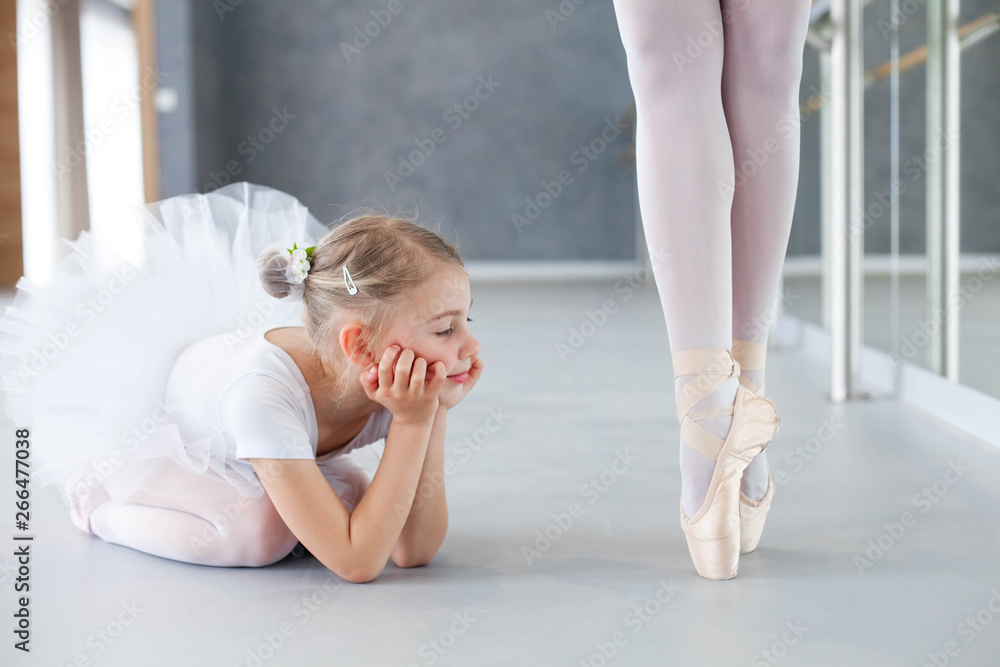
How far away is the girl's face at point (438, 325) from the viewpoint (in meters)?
0.79

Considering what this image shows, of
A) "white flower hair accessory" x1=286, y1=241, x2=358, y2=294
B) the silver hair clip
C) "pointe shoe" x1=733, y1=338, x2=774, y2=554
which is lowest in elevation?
"pointe shoe" x1=733, y1=338, x2=774, y2=554

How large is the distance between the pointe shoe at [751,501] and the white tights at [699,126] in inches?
3.4

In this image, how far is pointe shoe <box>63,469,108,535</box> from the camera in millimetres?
951

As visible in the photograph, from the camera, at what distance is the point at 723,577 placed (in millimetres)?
782

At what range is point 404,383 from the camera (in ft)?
2.53

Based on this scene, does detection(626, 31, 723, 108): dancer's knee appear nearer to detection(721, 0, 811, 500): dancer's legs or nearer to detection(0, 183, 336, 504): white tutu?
detection(721, 0, 811, 500): dancer's legs

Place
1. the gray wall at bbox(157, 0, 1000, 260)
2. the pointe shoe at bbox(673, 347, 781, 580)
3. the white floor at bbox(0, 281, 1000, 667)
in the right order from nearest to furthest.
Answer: the white floor at bbox(0, 281, 1000, 667), the pointe shoe at bbox(673, 347, 781, 580), the gray wall at bbox(157, 0, 1000, 260)

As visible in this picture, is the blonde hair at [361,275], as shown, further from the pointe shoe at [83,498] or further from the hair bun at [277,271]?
the pointe shoe at [83,498]

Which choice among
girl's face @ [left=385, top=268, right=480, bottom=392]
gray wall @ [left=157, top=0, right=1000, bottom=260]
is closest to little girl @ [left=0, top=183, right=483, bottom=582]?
girl's face @ [left=385, top=268, right=480, bottom=392]

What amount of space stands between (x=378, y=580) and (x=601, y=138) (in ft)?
17.7

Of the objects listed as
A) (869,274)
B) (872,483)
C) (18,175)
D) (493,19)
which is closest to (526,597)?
(872,483)

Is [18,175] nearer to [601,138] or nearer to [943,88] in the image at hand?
[601,138]

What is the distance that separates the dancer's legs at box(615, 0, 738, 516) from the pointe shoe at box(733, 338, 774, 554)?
86 millimetres

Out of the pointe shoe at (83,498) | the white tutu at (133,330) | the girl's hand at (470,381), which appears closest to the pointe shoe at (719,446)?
the girl's hand at (470,381)
